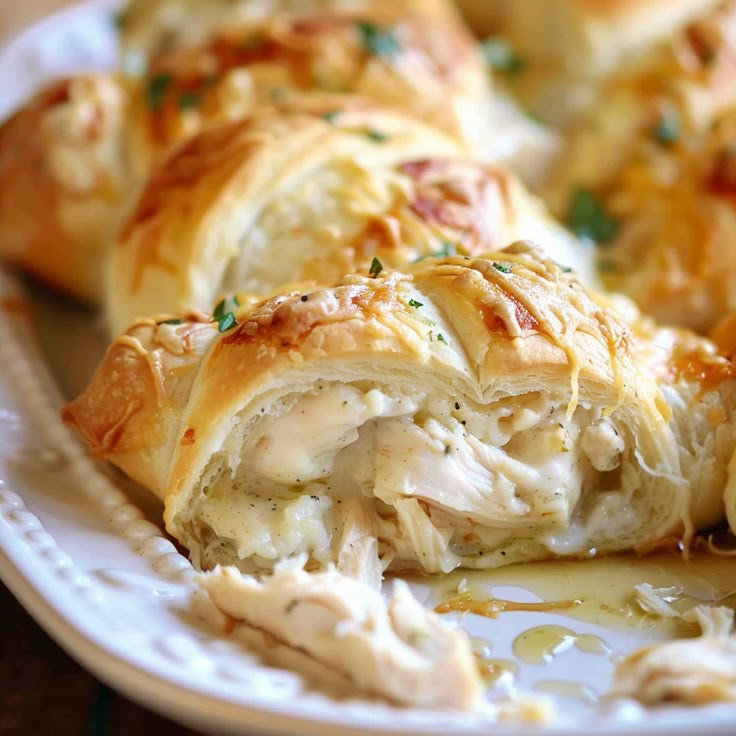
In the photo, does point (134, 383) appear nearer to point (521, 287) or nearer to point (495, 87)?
point (521, 287)

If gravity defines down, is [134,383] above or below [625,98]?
below

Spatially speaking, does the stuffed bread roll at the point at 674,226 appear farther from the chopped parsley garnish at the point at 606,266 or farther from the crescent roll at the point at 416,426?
the crescent roll at the point at 416,426

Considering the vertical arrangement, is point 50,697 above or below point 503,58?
below

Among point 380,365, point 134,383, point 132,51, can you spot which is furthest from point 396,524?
point 132,51

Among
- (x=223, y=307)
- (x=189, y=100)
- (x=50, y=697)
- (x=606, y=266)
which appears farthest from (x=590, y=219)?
(x=50, y=697)

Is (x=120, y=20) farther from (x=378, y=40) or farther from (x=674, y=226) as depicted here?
(x=674, y=226)

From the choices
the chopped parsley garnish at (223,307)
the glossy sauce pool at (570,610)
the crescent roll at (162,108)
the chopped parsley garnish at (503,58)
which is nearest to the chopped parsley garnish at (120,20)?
the crescent roll at (162,108)

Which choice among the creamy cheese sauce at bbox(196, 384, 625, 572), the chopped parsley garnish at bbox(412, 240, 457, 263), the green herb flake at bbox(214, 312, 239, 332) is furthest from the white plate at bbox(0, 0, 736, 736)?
the chopped parsley garnish at bbox(412, 240, 457, 263)
